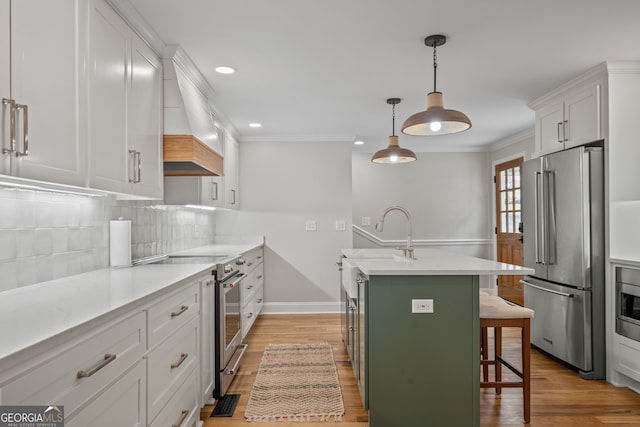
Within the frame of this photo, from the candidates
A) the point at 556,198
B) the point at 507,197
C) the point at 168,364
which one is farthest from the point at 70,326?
the point at 507,197

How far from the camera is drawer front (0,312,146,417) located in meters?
0.93

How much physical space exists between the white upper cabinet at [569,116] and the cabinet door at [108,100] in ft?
11.0

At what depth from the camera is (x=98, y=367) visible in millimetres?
1196

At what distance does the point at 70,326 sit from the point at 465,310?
185 centimetres

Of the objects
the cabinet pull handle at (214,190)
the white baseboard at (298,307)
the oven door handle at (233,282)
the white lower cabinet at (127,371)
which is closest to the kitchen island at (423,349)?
the white lower cabinet at (127,371)

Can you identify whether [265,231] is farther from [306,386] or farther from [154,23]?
[154,23]

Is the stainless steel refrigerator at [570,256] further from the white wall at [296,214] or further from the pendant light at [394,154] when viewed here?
the white wall at [296,214]

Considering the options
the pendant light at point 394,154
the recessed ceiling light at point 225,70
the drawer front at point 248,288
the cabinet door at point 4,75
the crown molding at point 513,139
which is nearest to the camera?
the cabinet door at point 4,75

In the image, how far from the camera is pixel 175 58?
2.63 m

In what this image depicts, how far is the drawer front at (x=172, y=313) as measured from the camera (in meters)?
1.64

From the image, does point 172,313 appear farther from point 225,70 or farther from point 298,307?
point 298,307

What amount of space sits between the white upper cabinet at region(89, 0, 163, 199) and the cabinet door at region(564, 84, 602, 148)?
3.26 m

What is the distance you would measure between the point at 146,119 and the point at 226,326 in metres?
1.49

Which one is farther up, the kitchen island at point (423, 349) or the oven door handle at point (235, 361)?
the kitchen island at point (423, 349)
